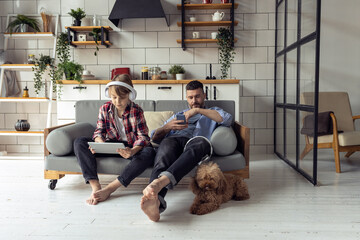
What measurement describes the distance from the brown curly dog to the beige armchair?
1.08m

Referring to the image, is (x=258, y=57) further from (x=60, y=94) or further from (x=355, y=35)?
(x=60, y=94)

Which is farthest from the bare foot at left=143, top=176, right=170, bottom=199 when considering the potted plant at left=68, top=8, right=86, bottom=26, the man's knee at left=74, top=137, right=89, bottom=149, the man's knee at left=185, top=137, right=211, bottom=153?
the potted plant at left=68, top=8, right=86, bottom=26

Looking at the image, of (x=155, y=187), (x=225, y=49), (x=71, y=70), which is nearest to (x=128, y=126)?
(x=155, y=187)

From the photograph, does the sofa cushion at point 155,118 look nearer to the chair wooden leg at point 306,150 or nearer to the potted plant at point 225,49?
the chair wooden leg at point 306,150

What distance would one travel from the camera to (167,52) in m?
4.32

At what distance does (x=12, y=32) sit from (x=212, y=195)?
369 centimetres

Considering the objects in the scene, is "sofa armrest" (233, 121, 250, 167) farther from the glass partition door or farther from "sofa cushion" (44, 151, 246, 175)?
the glass partition door

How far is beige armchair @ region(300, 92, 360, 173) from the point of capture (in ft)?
9.50

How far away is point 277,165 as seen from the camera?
3.46 m

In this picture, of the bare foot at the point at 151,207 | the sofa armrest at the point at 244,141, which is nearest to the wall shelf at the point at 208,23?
the sofa armrest at the point at 244,141

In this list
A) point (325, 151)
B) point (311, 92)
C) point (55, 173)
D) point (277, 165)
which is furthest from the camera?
point (277, 165)

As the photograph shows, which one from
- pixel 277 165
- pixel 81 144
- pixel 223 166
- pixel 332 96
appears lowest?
pixel 277 165

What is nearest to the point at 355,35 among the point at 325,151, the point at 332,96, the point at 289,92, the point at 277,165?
the point at 332,96

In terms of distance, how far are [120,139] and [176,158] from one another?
1.66 feet
